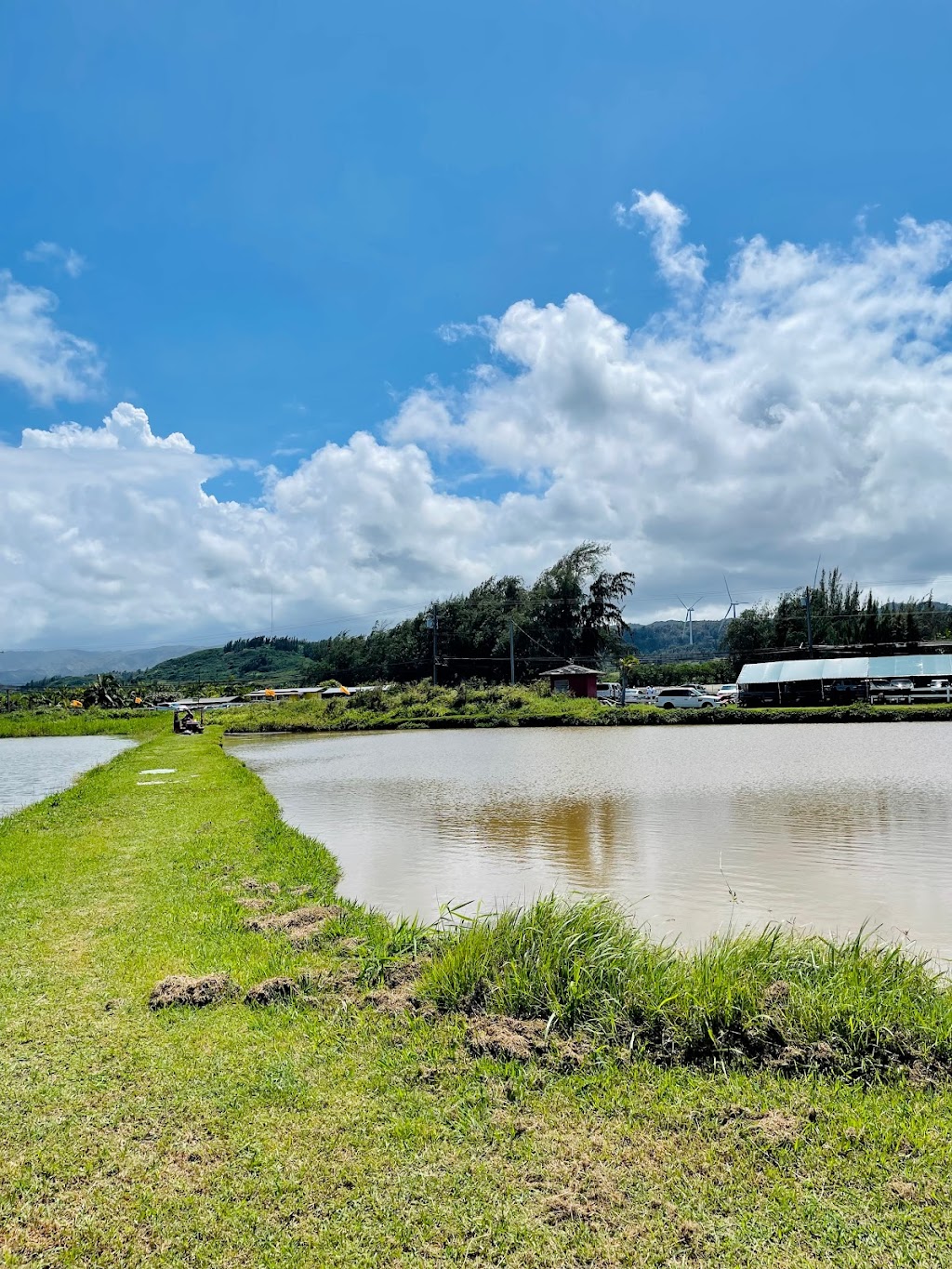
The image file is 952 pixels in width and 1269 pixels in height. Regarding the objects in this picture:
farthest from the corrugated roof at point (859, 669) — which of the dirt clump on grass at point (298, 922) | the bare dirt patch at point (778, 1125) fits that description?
the bare dirt patch at point (778, 1125)

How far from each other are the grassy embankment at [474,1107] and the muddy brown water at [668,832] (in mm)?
2560

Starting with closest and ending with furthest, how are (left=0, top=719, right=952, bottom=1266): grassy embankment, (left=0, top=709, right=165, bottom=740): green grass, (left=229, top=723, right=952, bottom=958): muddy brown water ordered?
(left=0, top=719, right=952, bottom=1266): grassy embankment
(left=229, top=723, right=952, bottom=958): muddy brown water
(left=0, top=709, right=165, bottom=740): green grass

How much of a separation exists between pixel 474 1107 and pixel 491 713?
4955cm

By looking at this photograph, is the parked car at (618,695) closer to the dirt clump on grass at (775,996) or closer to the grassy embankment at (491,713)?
the grassy embankment at (491,713)

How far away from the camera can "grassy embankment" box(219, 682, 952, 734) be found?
43375mm

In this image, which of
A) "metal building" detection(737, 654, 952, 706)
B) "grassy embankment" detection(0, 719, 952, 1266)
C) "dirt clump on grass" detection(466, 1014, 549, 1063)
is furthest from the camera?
"metal building" detection(737, 654, 952, 706)

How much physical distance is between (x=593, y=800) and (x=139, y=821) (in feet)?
29.7

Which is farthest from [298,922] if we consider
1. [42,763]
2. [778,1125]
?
[42,763]

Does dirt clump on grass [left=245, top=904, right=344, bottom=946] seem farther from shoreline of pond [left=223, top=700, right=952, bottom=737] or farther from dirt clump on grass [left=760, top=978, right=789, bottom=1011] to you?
shoreline of pond [left=223, top=700, right=952, bottom=737]

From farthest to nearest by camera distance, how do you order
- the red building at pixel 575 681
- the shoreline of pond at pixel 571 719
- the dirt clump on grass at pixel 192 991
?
the red building at pixel 575 681 → the shoreline of pond at pixel 571 719 → the dirt clump on grass at pixel 192 991

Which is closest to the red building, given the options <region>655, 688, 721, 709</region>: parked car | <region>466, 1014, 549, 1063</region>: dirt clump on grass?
<region>655, 688, 721, 709</region>: parked car

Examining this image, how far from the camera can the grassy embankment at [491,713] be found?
4338 centimetres

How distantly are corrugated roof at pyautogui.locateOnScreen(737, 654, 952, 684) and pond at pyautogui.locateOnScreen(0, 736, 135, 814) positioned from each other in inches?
1650

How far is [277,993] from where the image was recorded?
217 inches
